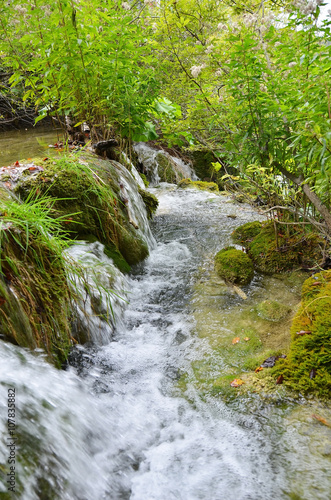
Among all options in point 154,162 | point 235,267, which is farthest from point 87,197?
point 154,162

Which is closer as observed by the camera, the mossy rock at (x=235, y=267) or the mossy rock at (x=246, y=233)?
the mossy rock at (x=235, y=267)

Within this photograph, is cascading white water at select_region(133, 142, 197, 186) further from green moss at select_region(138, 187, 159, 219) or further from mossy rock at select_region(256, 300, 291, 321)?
mossy rock at select_region(256, 300, 291, 321)

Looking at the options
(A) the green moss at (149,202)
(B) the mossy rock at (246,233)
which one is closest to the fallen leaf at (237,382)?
(B) the mossy rock at (246,233)

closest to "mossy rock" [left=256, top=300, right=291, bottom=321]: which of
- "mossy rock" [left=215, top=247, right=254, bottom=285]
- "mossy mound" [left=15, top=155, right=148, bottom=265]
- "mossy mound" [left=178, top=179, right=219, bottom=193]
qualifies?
"mossy rock" [left=215, top=247, right=254, bottom=285]

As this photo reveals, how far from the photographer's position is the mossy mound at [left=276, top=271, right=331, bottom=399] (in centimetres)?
223

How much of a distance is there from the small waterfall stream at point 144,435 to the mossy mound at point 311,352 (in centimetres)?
28

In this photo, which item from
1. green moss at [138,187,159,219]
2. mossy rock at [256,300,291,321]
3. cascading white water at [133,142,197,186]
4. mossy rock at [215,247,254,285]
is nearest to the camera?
mossy rock at [256,300,291,321]

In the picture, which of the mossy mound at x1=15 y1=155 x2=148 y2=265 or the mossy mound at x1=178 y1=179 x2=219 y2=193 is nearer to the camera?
the mossy mound at x1=15 y1=155 x2=148 y2=265

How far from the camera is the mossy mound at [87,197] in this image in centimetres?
360

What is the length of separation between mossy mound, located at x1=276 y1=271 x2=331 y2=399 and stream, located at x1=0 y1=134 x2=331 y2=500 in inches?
6.5

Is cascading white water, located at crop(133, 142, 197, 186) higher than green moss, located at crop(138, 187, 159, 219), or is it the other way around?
cascading white water, located at crop(133, 142, 197, 186)

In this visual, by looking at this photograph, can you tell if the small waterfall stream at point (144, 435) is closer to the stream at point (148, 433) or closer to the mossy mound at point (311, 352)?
the stream at point (148, 433)

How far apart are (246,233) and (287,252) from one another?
1123 millimetres

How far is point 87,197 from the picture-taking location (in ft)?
12.6
